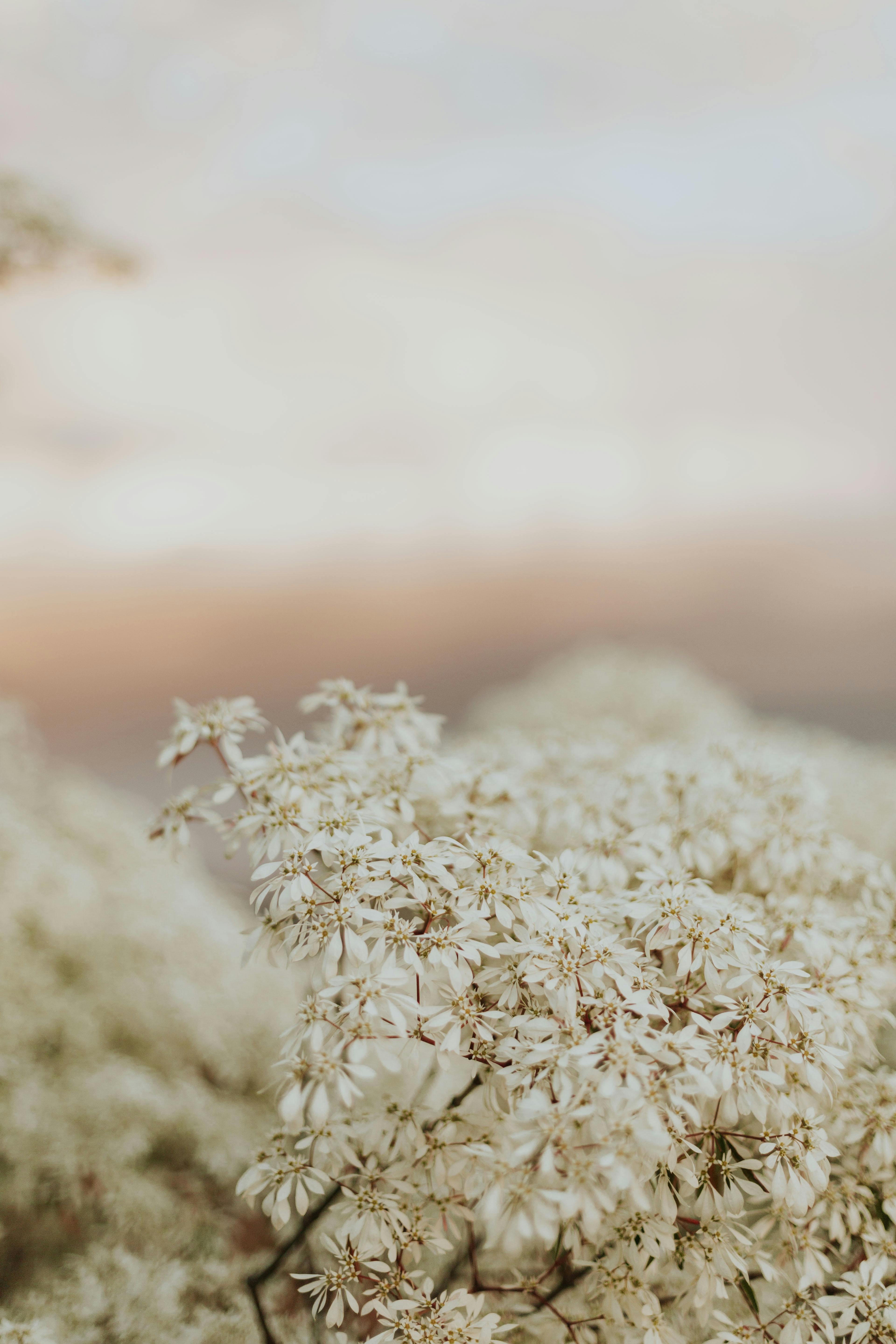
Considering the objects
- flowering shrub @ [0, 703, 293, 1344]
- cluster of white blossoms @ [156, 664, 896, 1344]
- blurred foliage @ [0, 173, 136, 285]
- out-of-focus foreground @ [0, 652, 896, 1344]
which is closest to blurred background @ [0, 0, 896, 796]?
blurred foliage @ [0, 173, 136, 285]

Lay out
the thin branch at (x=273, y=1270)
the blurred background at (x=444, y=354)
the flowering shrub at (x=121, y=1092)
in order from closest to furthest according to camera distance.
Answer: the thin branch at (x=273, y=1270) < the flowering shrub at (x=121, y=1092) < the blurred background at (x=444, y=354)

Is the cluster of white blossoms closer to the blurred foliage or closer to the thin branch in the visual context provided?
the thin branch

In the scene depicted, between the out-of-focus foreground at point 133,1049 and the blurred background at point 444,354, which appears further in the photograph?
the blurred background at point 444,354

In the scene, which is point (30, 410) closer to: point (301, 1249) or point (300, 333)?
point (300, 333)

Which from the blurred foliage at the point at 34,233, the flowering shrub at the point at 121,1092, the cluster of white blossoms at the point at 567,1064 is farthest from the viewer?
the blurred foliage at the point at 34,233

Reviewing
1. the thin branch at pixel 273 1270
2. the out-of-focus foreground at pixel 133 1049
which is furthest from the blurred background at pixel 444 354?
the thin branch at pixel 273 1270

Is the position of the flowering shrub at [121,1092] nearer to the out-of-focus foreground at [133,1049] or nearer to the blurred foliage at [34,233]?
the out-of-focus foreground at [133,1049]
